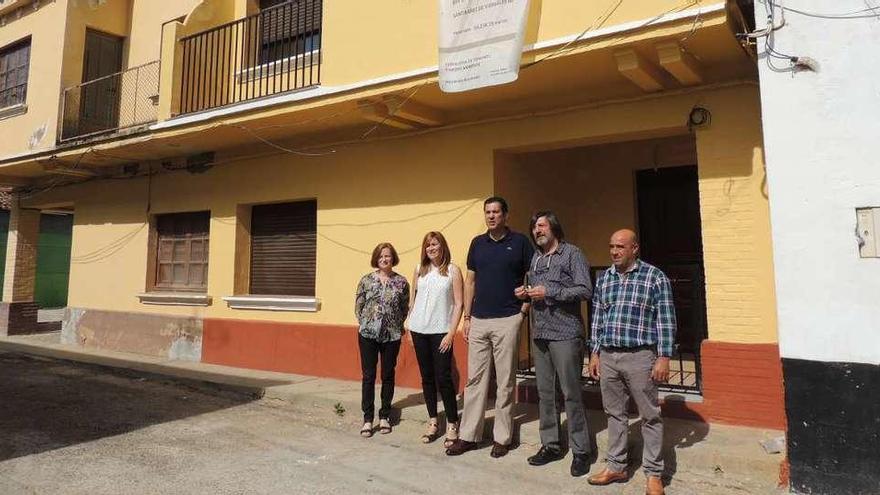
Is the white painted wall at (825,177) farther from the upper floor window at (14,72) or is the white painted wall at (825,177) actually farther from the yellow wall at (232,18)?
the upper floor window at (14,72)

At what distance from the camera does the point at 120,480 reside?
12.6 feet

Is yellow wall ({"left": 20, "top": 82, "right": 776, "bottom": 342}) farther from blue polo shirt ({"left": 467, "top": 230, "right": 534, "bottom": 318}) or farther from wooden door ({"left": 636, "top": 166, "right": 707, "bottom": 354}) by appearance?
blue polo shirt ({"left": 467, "top": 230, "right": 534, "bottom": 318})

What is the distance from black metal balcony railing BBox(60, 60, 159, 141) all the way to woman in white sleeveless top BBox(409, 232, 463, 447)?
7210 millimetres

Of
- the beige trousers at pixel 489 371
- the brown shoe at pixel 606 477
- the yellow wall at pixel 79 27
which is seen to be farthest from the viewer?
the yellow wall at pixel 79 27

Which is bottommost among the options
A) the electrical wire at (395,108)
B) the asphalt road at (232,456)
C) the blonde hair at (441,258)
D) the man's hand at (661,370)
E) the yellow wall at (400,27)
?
the asphalt road at (232,456)

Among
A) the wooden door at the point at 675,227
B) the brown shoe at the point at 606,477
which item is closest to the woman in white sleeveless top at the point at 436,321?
the brown shoe at the point at 606,477

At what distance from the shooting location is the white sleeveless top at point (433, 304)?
4.49 m

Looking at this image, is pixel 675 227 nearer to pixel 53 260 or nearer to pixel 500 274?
pixel 500 274

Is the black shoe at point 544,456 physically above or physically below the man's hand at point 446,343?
below

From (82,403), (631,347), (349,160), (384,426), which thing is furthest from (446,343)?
(82,403)

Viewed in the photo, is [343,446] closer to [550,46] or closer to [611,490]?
[611,490]

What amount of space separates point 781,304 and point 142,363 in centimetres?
816

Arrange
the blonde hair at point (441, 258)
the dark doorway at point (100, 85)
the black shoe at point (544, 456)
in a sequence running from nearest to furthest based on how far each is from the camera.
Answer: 1. the black shoe at point (544, 456)
2. the blonde hair at point (441, 258)
3. the dark doorway at point (100, 85)

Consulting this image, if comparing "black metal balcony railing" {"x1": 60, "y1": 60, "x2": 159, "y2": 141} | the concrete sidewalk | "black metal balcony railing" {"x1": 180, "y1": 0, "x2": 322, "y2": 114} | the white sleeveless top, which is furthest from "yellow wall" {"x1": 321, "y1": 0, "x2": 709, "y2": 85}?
"black metal balcony railing" {"x1": 60, "y1": 60, "x2": 159, "y2": 141}
